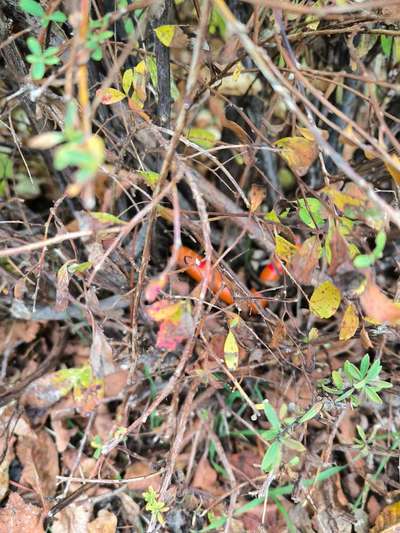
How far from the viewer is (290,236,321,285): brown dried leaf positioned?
82 cm

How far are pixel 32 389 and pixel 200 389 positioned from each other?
0.38 m

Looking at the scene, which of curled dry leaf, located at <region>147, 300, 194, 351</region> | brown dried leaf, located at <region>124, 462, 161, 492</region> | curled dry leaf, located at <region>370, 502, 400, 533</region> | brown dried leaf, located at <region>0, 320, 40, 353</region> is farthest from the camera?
brown dried leaf, located at <region>0, 320, 40, 353</region>

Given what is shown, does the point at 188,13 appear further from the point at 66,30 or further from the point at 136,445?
the point at 136,445

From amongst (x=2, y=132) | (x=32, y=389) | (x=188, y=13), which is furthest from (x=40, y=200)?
(x=188, y=13)

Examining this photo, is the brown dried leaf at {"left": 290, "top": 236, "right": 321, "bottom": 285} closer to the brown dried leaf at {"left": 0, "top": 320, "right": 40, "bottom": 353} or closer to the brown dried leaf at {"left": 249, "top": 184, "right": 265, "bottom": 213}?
the brown dried leaf at {"left": 249, "top": 184, "right": 265, "bottom": 213}

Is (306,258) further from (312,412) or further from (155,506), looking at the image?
(155,506)

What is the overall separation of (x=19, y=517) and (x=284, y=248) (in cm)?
80

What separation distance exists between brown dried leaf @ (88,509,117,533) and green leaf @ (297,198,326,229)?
738 millimetres

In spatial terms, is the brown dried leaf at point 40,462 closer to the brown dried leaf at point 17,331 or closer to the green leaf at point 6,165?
the brown dried leaf at point 17,331

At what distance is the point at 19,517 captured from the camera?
3.89 feet

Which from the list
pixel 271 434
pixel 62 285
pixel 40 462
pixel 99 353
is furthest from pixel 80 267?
pixel 40 462

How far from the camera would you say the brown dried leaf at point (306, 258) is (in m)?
0.82

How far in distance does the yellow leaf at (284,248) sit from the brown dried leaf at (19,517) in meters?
0.76

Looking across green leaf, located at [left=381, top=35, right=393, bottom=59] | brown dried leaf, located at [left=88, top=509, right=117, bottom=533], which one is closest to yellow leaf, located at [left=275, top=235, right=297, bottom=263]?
green leaf, located at [left=381, top=35, right=393, bottom=59]
